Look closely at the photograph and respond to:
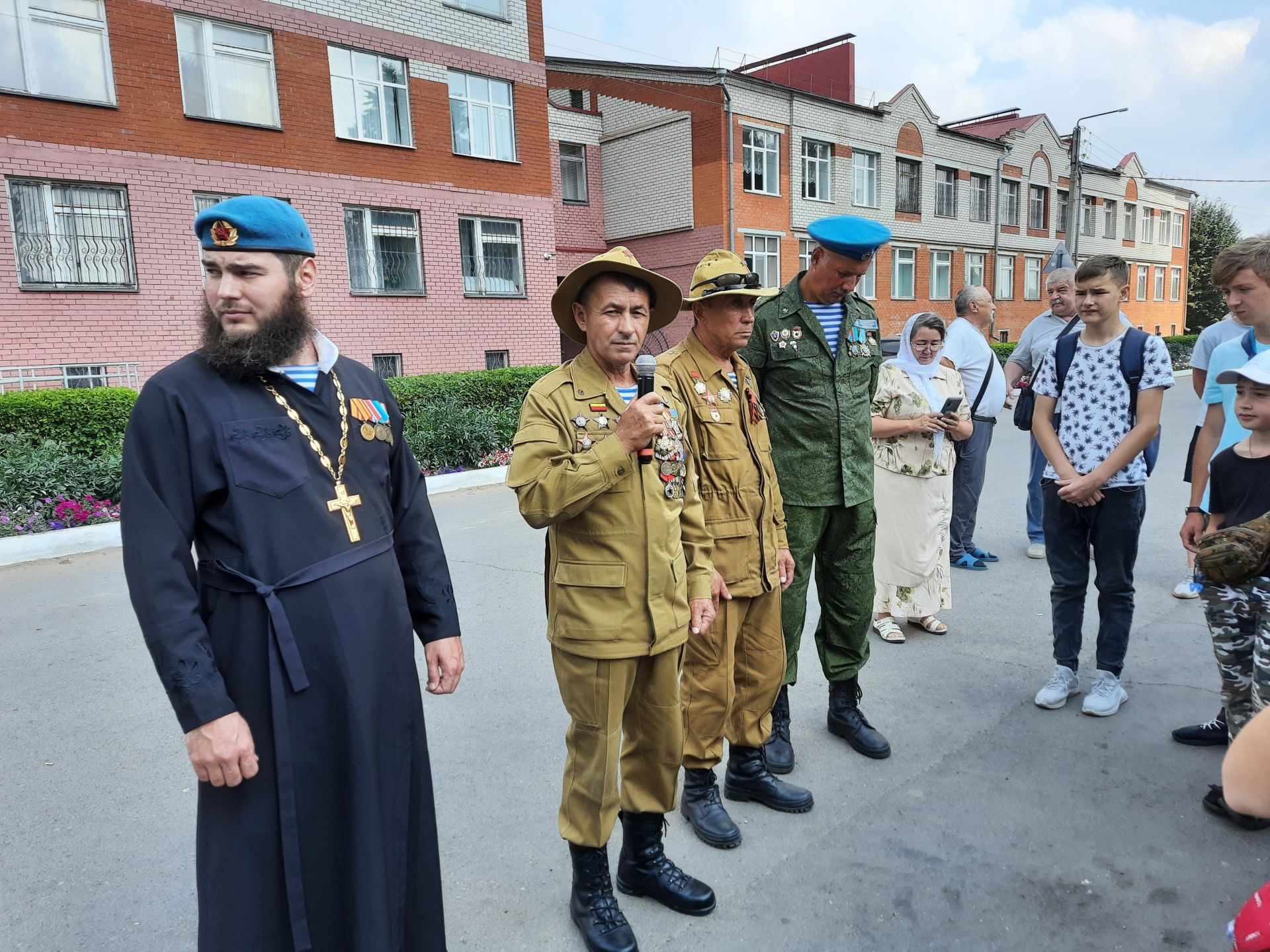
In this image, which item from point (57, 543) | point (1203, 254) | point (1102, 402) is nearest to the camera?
point (1102, 402)

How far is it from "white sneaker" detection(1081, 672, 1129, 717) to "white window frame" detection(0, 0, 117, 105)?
15.3 metres

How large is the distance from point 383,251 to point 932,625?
1416cm

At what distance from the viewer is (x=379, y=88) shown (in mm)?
16062

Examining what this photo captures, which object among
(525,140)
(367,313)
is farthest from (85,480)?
(525,140)

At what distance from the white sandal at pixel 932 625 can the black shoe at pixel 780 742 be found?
5.89 ft

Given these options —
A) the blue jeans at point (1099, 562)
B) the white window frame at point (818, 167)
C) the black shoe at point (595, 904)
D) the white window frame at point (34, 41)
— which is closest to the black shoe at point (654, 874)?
the black shoe at point (595, 904)

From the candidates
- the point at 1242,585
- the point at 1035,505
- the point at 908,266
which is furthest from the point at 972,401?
the point at 908,266

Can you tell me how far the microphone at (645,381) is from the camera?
245 cm

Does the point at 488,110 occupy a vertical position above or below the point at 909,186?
below

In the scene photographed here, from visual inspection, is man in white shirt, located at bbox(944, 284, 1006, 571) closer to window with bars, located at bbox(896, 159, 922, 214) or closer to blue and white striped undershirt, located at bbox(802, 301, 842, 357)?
blue and white striped undershirt, located at bbox(802, 301, 842, 357)

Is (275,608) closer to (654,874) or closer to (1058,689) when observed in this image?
(654,874)

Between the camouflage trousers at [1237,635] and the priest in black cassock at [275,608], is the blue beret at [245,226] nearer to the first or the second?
the priest in black cassock at [275,608]

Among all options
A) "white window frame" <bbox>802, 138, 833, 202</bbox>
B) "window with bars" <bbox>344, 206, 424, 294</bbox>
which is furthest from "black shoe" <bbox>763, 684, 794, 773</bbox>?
"white window frame" <bbox>802, 138, 833, 202</bbox>

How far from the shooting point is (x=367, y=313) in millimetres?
15945
